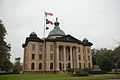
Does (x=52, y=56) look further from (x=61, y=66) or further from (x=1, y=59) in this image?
(x=1, y=59)

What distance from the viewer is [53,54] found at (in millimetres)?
58281

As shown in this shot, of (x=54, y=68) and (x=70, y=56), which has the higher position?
(x=70, y=56)

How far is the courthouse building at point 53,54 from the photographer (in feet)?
184

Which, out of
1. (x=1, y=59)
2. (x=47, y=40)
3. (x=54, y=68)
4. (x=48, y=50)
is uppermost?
(x=47, y=40)

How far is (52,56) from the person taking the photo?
58062mm

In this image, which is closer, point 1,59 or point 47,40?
point 1,59

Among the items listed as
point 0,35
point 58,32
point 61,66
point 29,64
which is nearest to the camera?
point 0,35

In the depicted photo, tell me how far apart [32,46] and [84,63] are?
2665 cm

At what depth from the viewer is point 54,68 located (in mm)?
57312

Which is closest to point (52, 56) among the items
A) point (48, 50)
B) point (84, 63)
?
point (48, 50)

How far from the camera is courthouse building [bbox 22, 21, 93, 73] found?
5603 cm

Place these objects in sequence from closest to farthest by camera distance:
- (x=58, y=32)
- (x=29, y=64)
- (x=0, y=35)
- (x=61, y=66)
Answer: (x=0, y=35), (x=29, y=64), (x=61, y=66), (x=58, y=32)

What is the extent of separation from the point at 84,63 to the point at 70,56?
10533mm

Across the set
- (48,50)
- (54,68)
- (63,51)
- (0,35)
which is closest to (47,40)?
(48,50)
